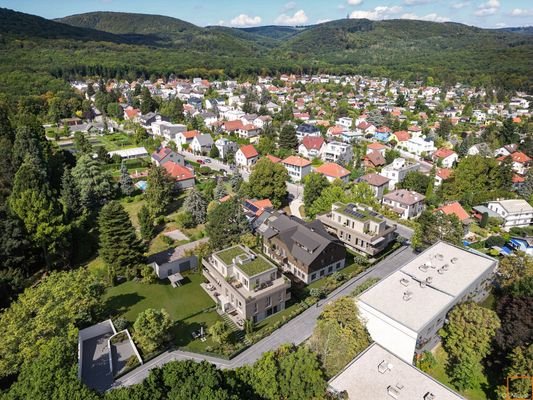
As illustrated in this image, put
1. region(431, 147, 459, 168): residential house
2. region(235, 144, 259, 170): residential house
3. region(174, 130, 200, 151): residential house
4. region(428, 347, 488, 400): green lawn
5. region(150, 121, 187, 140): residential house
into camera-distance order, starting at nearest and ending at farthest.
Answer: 1. region(428, 347, 488, 400): green lawn
2. region(235, 144, 259, 170): residential house
3. region(431, 147, 459, 168): residential house
4. region(174, 130, 200, 151): residential house
5. region(150, 121, 187, 140): residential house

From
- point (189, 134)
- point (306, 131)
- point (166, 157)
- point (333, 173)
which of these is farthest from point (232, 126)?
point (333, 173)

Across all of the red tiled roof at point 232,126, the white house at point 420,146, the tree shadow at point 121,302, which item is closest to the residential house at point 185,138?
the red tiled roof at point 232,126

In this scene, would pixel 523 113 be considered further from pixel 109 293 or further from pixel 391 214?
pixel 109 293

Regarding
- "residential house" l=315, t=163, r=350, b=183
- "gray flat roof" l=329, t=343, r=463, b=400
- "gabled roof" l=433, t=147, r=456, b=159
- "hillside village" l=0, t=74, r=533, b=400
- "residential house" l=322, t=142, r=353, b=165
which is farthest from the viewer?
"gabled roof" l=433, t=147, r=456, b=159

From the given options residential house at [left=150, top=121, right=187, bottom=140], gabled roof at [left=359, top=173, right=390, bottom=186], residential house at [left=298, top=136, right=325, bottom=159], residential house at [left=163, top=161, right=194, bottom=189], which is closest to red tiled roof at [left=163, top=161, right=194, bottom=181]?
residential house at [left=163, top=161, right=194, bottom=189]

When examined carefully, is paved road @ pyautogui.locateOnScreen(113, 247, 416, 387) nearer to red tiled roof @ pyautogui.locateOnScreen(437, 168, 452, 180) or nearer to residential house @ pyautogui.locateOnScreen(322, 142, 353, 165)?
red tiled roof @ pyautogui.locateOnScreen(437, 168, 452, 180)

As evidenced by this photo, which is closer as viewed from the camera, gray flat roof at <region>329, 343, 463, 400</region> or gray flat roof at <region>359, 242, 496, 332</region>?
gray flat roof at <region>329, 343, 463, 400</region>

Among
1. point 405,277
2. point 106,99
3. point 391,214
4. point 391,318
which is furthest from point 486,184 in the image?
point 106,99
